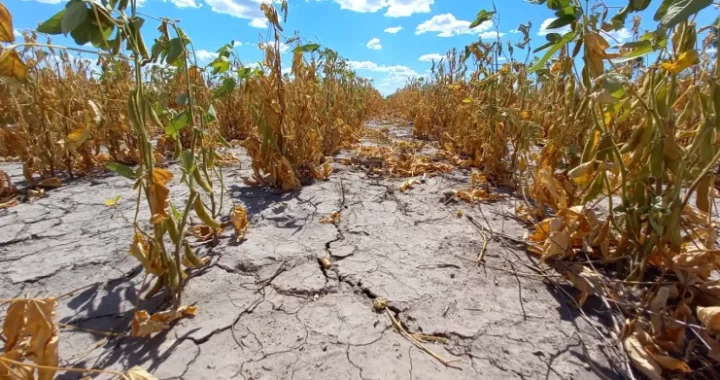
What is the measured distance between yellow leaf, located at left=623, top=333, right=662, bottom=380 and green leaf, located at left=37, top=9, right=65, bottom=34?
69.8 inches

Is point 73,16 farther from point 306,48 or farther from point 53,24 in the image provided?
point 306,48

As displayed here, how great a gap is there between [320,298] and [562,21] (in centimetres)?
130

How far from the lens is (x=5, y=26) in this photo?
74 centimetres

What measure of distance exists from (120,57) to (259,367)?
958 millimetres

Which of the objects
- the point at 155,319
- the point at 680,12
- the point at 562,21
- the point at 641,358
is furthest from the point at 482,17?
the point at 155,319

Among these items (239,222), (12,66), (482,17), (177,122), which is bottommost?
(239,222)

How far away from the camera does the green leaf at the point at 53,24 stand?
2.80 ft

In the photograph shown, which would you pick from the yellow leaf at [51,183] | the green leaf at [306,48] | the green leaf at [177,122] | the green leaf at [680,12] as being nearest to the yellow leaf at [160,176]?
the green leaf at [177,122]

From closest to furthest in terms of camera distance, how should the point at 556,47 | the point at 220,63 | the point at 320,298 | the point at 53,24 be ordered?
the point at 53,24 → the point at 556,47 → the point at 320,298 → the point at 220,63

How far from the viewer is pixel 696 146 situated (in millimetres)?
1020

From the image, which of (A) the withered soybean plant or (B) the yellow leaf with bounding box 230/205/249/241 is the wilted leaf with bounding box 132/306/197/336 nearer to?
(A) the withered soybean plant

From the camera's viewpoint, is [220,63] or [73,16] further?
[220,63]

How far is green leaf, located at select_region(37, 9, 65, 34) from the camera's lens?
0.85m

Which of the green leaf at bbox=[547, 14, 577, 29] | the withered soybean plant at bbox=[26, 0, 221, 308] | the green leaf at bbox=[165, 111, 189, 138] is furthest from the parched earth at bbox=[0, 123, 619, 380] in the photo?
the green leaf at bbox=[547, 14, 577, 29]
